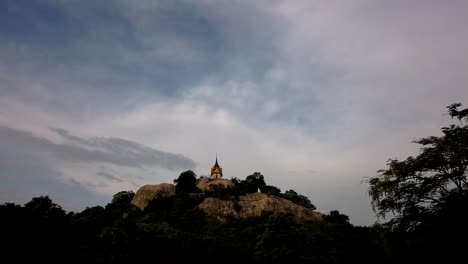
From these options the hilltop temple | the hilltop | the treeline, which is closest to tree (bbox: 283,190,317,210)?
Result: the hilltop

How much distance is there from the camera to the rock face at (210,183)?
458 ft

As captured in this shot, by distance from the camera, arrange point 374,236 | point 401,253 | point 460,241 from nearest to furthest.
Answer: point 460,241 → point 401,253 → point 374,236

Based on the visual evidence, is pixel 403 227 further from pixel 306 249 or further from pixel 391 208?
pixel 306 249

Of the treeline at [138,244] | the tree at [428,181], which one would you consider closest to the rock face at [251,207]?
the treeline at [138,244]

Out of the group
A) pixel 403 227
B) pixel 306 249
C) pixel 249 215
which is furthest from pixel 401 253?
pixel 249 215

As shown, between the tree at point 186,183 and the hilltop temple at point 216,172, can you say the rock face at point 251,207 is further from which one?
the hilltop temple at point 216,172

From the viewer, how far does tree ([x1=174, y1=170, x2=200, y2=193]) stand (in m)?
139

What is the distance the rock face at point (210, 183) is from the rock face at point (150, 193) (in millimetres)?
12756

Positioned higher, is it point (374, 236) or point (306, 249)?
point (306, 249)

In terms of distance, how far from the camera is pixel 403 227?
1534 cm

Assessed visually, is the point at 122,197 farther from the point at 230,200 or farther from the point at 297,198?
the point at 297,198

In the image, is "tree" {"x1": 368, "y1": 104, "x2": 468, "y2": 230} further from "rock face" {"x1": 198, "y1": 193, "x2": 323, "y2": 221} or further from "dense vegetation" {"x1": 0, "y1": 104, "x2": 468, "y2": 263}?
"rock face" {"x1": 198, "y1": 193, "x2": 323, "y2": 221}

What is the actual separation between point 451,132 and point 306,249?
1543 inches

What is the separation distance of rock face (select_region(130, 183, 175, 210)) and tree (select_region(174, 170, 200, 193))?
6499 mm
